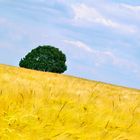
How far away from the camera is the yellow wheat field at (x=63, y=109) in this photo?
3.04m

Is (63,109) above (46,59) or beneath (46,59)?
above

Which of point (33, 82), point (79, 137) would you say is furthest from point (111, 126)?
point (33, 82)

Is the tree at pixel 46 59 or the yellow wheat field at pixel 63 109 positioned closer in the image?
the yellow wheat field at pixel 63 109

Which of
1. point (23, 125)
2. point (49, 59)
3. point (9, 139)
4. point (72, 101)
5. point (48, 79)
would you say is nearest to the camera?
point (9, 139)

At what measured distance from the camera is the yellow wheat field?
3035 millimetres

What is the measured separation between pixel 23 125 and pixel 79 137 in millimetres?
428

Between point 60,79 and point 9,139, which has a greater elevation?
point 60,79

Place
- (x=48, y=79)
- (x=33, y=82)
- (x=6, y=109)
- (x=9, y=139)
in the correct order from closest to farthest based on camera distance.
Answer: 1. (x=9, y=139)
2. (x=6, y=109)
3. (x=33, y=82)
4. (x=48, y=79)

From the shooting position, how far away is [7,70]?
4676mm

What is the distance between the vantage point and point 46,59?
22266 millimetres

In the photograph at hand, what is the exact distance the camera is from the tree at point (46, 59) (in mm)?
21766

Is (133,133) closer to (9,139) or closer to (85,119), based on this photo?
(85,119)

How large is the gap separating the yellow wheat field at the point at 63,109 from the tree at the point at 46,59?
17.2 metres

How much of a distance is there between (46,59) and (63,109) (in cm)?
1888
